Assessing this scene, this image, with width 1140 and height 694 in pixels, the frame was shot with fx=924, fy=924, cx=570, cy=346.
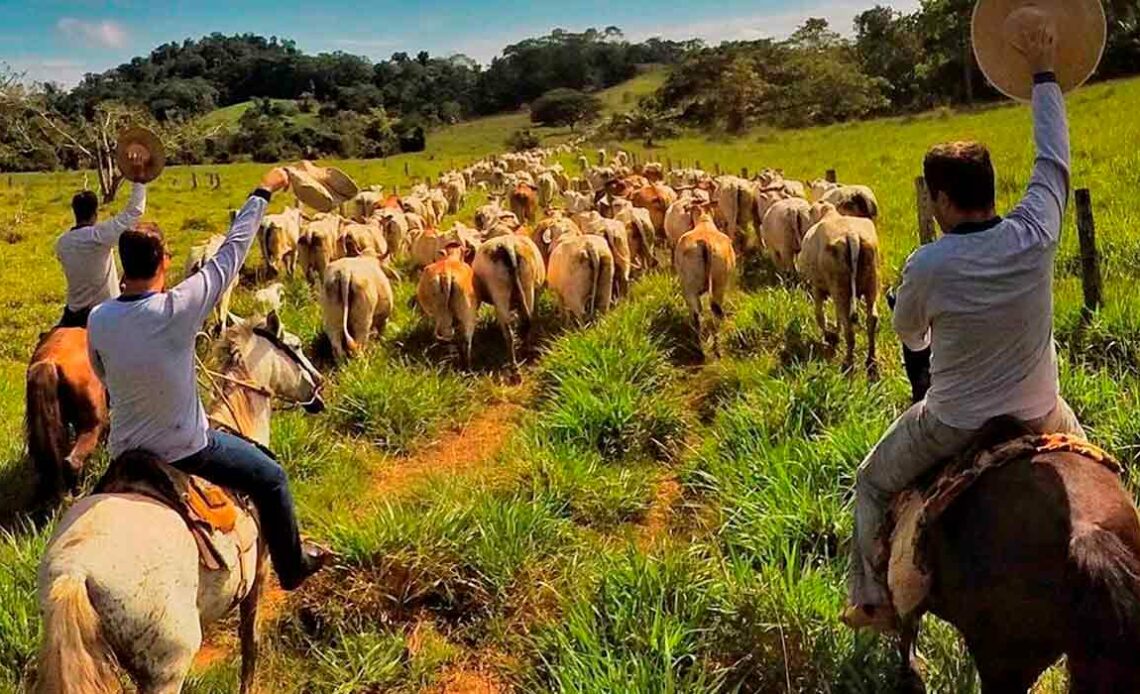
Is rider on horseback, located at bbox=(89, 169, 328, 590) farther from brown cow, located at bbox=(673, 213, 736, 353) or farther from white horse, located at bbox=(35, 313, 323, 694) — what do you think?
brown cow, located at bbox=(673, 213, 736, 353)

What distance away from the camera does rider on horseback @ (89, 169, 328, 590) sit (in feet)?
11.9

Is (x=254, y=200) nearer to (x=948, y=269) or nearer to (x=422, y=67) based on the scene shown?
(x=948, y=269)

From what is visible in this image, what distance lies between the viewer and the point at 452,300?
31.2 feet

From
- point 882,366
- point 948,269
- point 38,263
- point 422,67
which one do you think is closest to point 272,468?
point 948,269

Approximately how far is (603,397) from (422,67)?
129m

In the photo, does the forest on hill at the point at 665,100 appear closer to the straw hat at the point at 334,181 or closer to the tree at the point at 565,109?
the tree at the point at 565,109

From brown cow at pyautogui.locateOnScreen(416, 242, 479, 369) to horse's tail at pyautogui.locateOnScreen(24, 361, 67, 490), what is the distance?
13.1 feet

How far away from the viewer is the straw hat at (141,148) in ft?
16.4

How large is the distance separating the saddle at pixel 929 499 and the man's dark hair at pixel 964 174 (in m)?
0.79

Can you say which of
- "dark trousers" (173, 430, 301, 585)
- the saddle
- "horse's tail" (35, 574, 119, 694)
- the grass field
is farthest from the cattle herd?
the saddle

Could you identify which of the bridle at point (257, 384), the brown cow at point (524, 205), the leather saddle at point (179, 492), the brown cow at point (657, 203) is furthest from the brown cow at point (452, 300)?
the brown cow at point (524, 205)

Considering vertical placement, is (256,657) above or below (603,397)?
below

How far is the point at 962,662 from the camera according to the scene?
12.9 feet

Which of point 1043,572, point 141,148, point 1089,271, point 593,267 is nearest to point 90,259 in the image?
point 141,148
